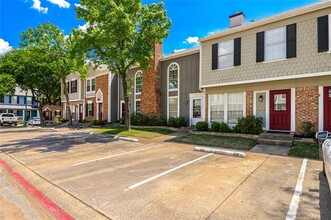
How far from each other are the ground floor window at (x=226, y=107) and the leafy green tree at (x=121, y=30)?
18.3ft

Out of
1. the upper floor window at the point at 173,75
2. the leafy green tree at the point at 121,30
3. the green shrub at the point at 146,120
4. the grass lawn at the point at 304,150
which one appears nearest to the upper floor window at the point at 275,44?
the grass lawn at the point at 304,150

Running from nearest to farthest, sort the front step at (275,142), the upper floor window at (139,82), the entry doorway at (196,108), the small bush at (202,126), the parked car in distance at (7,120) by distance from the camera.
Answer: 1. the front step at (275,142)
2. the small bush at (202,126)
3. the entry doorway at (196,108)
4. the upper floor window at (139,82)
5. the parked car in distance at (7,120)

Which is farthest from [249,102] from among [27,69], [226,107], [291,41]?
[27,69]

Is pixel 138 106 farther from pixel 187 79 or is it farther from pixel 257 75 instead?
pixel 257 75

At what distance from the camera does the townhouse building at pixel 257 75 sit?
400 inches

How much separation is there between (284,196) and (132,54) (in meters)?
11.8

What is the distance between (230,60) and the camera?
43.3 feet

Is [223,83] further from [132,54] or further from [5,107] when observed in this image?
[5,107]

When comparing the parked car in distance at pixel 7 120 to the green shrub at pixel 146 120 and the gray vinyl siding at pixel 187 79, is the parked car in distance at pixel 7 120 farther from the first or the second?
the gray vinyl siding at pixel 187 79

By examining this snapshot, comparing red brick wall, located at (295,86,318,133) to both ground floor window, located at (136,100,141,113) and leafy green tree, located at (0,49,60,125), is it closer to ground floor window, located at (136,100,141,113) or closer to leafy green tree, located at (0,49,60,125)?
ground floor window, located at (136,100,141,113)

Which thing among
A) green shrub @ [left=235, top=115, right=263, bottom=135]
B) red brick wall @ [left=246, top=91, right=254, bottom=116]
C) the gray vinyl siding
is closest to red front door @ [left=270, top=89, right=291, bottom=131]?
green shrub @ [left=235, top=115, right=263, bottom=135]

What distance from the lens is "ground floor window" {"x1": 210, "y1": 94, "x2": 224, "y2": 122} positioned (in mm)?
13992

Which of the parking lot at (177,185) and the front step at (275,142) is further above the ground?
the front step at (275,142)

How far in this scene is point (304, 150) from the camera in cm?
869
